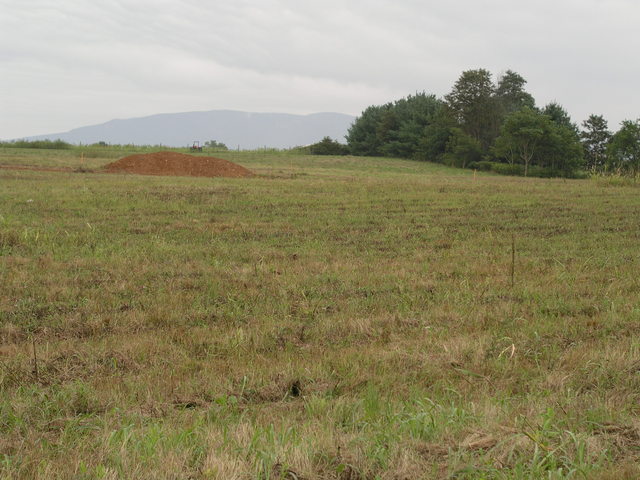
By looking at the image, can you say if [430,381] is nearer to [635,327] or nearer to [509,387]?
[509,387]

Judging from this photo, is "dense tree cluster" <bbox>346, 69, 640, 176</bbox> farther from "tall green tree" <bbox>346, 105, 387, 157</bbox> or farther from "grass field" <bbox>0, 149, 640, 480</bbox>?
"grass field" <bbox>0, 149, 640, 480</bbox>

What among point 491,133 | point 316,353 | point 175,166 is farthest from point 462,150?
point 316,353

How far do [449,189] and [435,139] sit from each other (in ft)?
157

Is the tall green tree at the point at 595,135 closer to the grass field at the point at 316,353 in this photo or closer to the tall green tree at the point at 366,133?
the tall green tree at the point at 366,133

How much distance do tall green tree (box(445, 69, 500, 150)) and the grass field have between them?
198 feet

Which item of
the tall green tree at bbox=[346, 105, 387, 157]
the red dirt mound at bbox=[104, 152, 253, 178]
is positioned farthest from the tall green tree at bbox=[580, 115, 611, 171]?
the red dirt mound at bbox=[104, 152, 253, 178]

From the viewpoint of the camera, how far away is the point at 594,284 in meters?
7.64

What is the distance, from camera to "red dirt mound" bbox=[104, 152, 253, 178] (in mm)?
32844

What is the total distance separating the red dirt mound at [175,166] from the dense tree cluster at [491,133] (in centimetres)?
2640

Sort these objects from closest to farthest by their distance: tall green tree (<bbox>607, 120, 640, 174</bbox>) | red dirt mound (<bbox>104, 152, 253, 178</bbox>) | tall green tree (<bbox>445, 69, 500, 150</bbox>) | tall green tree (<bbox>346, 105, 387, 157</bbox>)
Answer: red dirt mound (<bbox>104, 152, 253, 178</bbox>) < tall green tree (<bbox>607, 120, 640, 174</bbox>) < tall green tree (<bbox>445, 69, 500, 150</bbox>) < tall green tree (<bbox>346, 105, 387, 157</bbox>)

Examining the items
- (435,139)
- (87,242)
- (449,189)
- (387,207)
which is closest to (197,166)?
(449,189)

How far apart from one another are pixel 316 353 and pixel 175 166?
30176 millimetres

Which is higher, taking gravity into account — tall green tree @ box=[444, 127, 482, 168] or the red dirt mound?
tall green tree @ box=[444, 127, 482, 168]

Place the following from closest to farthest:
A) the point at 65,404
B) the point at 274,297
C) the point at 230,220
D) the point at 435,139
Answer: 1. the point at 65,404
2. the point at 274,297
3. the point at 230,220
4. the point at 435,139
